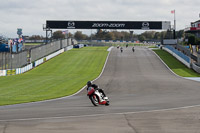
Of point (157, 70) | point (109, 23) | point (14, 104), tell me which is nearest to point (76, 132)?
point (14, 104)

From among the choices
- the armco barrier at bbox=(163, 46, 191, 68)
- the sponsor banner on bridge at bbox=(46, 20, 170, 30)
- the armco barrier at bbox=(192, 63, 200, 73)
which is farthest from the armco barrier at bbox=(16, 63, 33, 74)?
the sponsor banner on bridge at bbox=(46, 20, 170, 30)

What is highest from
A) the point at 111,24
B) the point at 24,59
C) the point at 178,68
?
the point at 111,24

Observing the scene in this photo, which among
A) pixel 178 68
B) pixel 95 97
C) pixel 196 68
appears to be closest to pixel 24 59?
pixel 178 68

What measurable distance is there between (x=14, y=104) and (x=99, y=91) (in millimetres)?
5345

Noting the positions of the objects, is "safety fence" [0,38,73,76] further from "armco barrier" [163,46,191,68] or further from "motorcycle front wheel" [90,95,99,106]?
"motorcycle front wheel" [90,95,99,106]

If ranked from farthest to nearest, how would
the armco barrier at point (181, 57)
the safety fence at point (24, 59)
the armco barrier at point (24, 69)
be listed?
the armco barrier at point (181, 57) < the armco barrier at point (24, 69) < the safety fence at point (24, 59)

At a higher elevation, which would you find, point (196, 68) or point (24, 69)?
point (196, 68)

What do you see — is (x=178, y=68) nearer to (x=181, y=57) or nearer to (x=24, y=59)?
(x=181, y=57)

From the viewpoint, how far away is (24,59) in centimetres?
5656

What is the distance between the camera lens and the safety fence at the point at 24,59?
4853cm

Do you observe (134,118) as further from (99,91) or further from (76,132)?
(99,91)

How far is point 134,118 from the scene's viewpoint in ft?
46.3

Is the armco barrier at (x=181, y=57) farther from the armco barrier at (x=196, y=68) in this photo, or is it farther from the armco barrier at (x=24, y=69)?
the armco barrier at (x=24, y=69)

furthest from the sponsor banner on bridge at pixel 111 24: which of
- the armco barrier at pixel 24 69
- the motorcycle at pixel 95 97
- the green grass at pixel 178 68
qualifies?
the motorcycle at pixel 95 97
